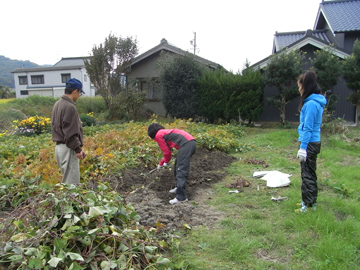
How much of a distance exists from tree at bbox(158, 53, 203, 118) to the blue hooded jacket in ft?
34.1

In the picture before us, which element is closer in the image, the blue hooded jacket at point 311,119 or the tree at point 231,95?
the blue hooded jacket at point 311,119

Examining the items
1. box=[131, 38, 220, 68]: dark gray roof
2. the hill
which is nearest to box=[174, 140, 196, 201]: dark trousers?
box=[131, 38, 220, 68]: dark gray roof

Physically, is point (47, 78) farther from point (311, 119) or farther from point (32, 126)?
point (311, 119)

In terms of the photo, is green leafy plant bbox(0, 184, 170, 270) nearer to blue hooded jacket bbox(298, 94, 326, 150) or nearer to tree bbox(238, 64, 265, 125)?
blue hooded jacket bbox(298, 94, 326, 150)

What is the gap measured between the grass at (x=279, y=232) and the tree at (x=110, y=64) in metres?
12.8

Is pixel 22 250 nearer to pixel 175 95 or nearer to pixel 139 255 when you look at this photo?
pixel 139 255

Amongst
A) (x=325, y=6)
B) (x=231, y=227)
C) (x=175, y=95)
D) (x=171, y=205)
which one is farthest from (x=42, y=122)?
(x=325, y=6)

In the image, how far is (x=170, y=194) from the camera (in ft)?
14.2

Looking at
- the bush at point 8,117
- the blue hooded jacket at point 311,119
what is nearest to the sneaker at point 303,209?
the blue hooded jacket at point 311,119

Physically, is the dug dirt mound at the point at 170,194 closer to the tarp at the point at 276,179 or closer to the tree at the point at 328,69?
the tarp at the point at 276,179

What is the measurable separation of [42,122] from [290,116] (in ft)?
37.8

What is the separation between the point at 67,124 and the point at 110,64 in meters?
14.0

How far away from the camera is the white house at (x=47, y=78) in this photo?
33.4m

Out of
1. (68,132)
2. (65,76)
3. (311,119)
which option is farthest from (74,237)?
(65,76)
